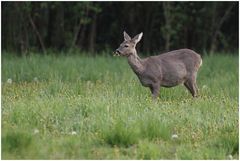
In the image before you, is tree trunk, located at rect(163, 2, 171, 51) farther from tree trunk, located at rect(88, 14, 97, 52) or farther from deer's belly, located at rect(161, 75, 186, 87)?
deer's belly, located at rect(161, 75, 186, 87)

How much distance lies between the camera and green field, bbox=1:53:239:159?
699cm

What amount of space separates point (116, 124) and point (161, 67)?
→ 2524mm

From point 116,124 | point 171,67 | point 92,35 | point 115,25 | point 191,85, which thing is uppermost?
point 171,67

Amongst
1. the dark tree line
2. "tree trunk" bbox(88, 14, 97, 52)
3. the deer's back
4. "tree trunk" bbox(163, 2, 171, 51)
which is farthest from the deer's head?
"tree trunk" bbox(88, 14, 97, 52)

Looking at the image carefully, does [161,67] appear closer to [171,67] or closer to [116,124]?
[171,67]

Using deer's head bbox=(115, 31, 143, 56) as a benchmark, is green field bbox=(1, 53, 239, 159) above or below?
below

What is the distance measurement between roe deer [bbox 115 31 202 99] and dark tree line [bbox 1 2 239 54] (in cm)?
998

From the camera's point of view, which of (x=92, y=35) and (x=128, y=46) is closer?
(x=128, y=46)

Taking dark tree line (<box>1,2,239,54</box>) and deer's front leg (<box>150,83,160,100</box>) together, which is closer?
deer's front leg (<box>150,83,160,100</box>)

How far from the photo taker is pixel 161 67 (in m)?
9.76

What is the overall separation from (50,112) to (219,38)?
15.2 meters

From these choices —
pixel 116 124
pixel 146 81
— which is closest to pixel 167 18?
pixel 146 81

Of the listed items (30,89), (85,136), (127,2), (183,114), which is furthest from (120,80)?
(127,2)

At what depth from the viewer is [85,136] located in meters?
7.39
